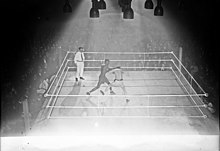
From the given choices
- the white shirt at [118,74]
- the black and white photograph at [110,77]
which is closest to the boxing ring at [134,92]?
the black and white photograph at [110,77]

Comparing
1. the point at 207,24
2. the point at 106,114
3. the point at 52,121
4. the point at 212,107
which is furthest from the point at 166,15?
the point at 52,121

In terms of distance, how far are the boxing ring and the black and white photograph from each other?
22 mm

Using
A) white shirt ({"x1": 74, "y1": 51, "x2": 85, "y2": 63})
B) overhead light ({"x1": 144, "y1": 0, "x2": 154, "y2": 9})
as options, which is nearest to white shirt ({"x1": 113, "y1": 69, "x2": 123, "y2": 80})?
white shirt ({"x1": 74, "y1": 51, "x2": 85, "y2": 63})

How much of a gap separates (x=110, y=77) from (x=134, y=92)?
125 centimetres

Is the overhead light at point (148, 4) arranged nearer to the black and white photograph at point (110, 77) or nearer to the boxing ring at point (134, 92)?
the black and white photograph at point (110, 77)

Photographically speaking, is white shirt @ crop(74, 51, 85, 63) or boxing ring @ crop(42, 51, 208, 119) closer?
boxing ring @ crop(42, 51, 208, 119)

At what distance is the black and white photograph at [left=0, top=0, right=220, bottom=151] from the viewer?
18.1ft

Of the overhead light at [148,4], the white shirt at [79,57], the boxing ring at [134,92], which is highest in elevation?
the overhead light at [148,4]

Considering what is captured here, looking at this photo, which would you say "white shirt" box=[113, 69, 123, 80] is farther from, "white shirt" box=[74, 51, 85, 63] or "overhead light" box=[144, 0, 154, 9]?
"overhead light" box=[144, 0, 154, 9]

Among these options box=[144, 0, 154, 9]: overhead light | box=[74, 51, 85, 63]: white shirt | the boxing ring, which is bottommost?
the boxing ring

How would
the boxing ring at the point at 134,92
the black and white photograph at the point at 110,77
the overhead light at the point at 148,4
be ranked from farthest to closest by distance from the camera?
the overhead light at the point at 148,4, the boxing ring at the point at 134,92, the black and white photograph at the point at 110,77

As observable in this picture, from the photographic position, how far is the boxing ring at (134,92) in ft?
21.2

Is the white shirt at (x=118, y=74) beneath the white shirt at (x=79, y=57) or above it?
beneath

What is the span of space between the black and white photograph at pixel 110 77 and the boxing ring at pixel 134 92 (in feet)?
0.07
